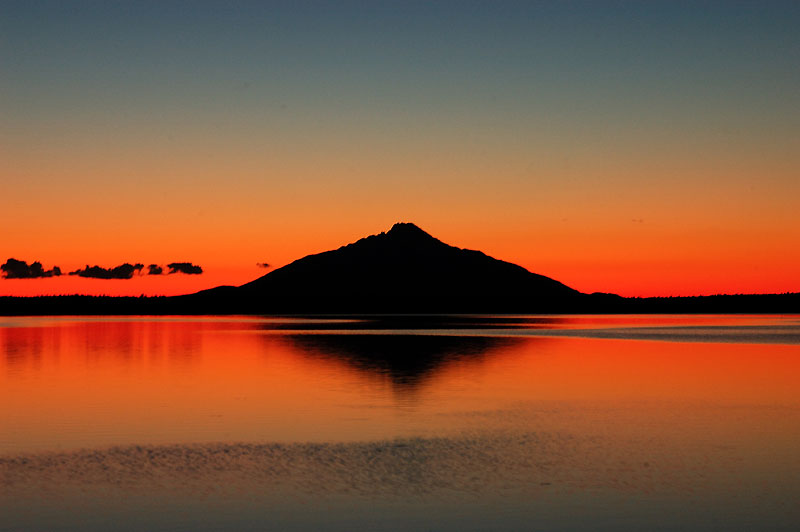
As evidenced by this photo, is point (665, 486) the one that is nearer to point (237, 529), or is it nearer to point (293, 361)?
point (237, 529)

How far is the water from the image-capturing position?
1617 centimetres

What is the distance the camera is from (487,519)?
15.7 meters

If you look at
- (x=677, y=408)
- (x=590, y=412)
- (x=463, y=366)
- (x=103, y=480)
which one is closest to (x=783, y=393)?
(x=677, y=408)

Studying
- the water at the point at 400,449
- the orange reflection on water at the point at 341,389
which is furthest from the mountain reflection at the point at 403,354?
the water at the point at 400,449

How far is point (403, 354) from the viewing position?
60.1 metres

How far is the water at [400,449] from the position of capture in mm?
16172

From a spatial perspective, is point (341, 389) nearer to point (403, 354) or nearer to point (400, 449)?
point (400, 449)

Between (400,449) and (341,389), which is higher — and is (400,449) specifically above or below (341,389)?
below

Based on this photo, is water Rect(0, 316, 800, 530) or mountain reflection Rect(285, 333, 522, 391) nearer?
water Rect(0, 316, 800, 530)

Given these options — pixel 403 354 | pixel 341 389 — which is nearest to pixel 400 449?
pixel 341 389

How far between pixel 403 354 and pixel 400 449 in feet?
123

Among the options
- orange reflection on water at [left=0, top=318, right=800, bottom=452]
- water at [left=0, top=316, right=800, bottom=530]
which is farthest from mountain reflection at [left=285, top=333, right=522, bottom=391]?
water at [left=0, top=316, right=800, bottom=530]

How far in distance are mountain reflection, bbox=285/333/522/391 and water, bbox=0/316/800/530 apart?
2.06 ft

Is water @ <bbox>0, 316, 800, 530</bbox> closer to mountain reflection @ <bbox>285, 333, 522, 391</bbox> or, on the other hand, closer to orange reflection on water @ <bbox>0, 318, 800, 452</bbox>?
orange reflection on water @ <bbox>0, 318, 800, 452</bbox>
